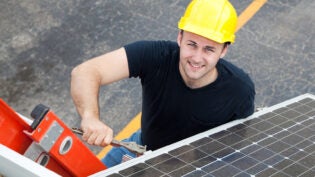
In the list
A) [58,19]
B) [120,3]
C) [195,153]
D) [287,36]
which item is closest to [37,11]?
[58,19]

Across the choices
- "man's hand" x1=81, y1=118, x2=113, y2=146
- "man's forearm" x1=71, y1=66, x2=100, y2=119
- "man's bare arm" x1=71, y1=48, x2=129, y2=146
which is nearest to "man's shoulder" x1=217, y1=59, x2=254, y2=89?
"man's bare arm" x1=71, y1=48, x2=129, y2=146

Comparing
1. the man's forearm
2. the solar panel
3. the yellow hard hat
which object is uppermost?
the yellow hard hat

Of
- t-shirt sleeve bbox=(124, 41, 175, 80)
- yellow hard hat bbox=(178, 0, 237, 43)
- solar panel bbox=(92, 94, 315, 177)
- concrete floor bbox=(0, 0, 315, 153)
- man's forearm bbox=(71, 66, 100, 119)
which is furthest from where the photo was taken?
concrete floor bbox=(0, 0, 315, 153)

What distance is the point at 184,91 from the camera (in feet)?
12.8

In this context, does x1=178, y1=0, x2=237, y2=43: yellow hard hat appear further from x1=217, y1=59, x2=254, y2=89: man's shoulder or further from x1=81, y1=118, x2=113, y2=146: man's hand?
x1=81, y1=118, x2=113, y2=146: man's hand

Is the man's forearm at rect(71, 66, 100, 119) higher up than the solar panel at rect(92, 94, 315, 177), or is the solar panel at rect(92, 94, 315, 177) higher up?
the man's forearm at rect(71, 66, 100, 119)

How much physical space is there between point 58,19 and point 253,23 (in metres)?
3.03

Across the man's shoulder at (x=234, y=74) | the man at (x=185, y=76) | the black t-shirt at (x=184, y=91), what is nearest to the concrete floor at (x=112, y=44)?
the man at (x=185, y=76)

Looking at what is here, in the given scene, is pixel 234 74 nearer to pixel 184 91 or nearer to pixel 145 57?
pixel 184 91

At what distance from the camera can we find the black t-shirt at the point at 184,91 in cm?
→ 389

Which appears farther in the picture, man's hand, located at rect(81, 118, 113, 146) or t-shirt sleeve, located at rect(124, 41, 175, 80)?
t-shirt sleeve, located at rect(124, 41, 175, 80)

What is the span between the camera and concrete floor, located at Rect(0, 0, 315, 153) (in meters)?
6.50

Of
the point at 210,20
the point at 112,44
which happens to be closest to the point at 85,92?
the point at 210,20

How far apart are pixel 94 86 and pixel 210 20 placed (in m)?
0.94
